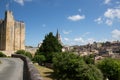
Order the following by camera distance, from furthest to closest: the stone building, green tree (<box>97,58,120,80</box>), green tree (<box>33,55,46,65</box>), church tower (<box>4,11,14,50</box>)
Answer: the stone building → church tower (<box>4,11,14,50</box>) → green tree (<box>33,55,46,65</box>) → green tree (<box>97,58,120,80</box>)

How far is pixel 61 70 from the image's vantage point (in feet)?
112

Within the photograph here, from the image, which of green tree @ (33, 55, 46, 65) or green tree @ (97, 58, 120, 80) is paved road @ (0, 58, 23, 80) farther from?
green tree @ (33, 55, 46, 65)

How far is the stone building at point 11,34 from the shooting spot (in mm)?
79938

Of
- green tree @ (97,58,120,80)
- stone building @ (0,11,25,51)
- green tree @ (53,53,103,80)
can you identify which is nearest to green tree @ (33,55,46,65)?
green tree @ (97,58,120,80)

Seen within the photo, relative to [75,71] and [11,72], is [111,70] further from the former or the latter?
[11,72]

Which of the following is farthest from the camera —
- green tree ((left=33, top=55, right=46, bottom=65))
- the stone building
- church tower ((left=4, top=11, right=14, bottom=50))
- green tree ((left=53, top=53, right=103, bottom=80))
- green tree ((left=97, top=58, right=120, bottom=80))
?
the stone building

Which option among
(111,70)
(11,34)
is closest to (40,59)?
(111,70)

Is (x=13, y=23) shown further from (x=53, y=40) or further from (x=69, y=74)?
(x=69, y=74)

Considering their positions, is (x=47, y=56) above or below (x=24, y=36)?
below

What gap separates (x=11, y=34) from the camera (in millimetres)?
80625

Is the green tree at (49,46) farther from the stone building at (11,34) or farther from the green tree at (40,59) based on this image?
the stone building at (11,34)

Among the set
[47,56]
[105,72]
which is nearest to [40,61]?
[47,56]

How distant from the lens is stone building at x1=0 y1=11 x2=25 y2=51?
79.9 metres

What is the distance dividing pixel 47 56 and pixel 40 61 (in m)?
3.90
